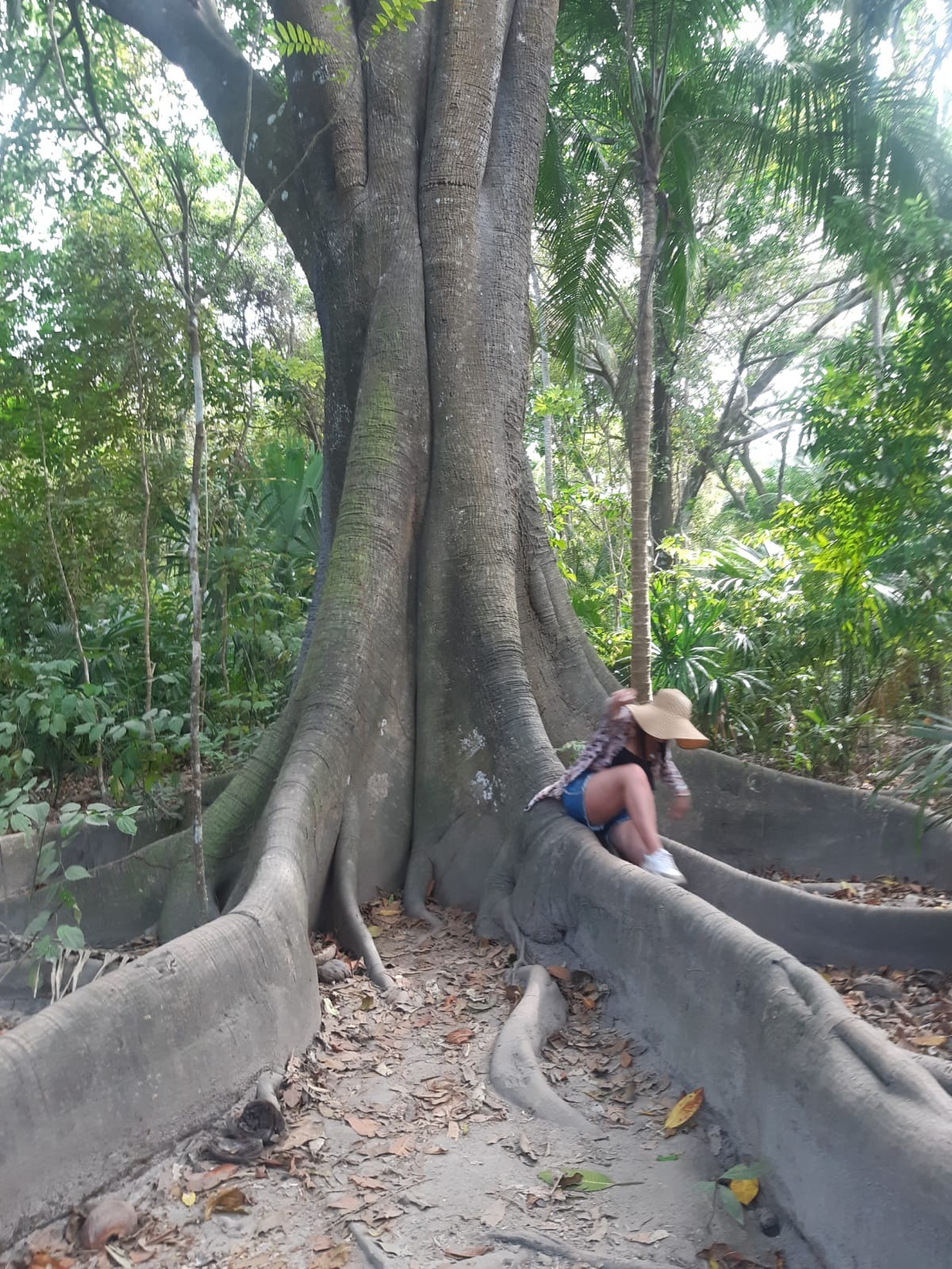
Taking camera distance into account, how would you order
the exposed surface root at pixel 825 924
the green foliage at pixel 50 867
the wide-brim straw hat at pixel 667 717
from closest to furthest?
1. the green foliage at pixel 50 867
2. the exposed surface root at pixel 825 924
3. the wide-brim straw hat at pixel 667 717

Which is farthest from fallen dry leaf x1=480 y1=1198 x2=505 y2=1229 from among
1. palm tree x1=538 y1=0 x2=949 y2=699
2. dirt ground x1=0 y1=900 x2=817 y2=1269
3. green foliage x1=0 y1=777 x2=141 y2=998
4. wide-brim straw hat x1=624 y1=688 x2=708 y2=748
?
palm tree x1=538 y1=0 x2=949 y2=699

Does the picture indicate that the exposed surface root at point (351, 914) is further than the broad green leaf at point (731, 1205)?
Yes

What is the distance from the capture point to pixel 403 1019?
390 centimetres

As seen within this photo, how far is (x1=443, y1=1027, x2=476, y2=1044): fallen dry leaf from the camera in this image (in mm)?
3713

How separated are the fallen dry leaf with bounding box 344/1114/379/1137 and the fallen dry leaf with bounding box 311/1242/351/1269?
54 cm

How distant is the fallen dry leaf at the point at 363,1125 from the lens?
313 centimetres

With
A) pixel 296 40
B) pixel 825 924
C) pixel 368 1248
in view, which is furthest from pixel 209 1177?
pixel 296 40

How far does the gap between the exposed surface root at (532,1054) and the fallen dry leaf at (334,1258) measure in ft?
2.78

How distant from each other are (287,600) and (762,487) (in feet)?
60.9

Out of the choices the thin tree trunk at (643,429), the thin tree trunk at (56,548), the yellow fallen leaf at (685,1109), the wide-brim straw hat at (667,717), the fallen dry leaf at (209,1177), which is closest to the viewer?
the fallen dry leaf at (209,1177)

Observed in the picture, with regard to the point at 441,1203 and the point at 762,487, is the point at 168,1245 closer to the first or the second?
the point at 441,1203

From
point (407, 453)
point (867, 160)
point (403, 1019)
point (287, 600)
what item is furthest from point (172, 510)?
point (867, 160)

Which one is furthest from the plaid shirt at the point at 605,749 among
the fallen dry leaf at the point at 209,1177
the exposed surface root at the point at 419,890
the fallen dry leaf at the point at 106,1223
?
the fallen dry leaf at the point at 106,1223

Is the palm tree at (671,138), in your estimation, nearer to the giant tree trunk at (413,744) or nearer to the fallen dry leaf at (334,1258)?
the giant tree trunk at (413,744)
